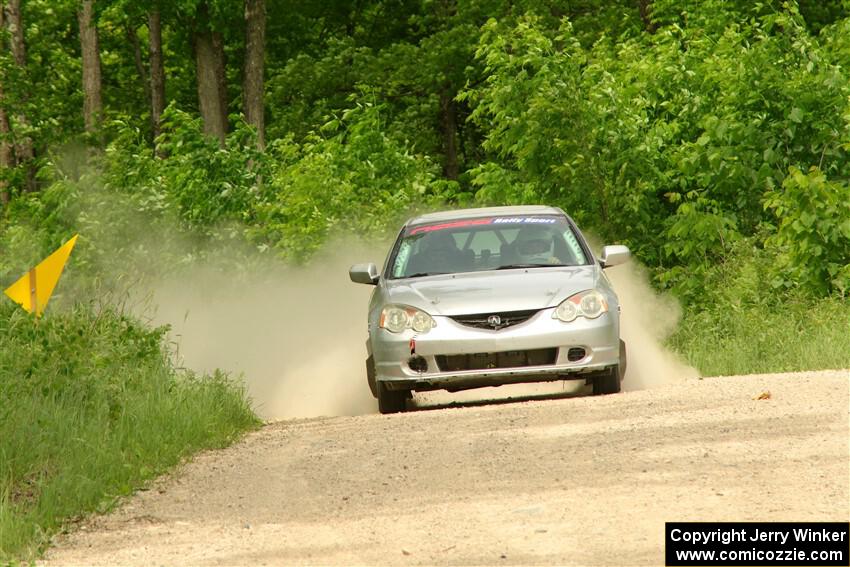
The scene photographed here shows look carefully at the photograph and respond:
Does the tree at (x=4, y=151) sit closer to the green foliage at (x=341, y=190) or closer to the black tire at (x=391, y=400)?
the green foliage at (x=341, y=190)

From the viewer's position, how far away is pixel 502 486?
818 cm

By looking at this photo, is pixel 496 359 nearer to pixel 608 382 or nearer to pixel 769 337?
pixel 608 382

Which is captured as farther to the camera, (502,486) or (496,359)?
(496,359)

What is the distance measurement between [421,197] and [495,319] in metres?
11.7

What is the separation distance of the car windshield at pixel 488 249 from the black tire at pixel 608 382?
3.87 feet

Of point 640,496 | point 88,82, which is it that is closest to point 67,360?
point 640,496

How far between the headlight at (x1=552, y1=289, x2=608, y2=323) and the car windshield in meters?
0.97

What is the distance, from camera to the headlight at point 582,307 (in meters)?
12.1

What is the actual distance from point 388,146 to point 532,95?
174 inches

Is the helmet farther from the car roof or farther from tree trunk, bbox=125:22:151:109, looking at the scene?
tree trunk, bbox=125:22:151:109

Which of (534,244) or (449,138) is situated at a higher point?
(534,244)

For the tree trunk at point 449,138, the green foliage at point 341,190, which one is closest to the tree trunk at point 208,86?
the tree trunk at point 449,138

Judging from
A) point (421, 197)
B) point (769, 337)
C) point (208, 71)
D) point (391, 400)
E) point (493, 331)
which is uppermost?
point (208, 71)

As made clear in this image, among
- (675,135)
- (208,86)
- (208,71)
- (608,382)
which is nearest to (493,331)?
(608,382)
